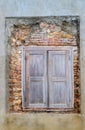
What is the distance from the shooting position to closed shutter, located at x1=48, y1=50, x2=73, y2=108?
19.3ft

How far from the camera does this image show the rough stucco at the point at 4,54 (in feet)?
19.1

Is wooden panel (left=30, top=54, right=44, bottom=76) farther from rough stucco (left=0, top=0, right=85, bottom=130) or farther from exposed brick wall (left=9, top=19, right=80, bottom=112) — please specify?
rough stucco (left=0, top=0, right=85, bottom=130)

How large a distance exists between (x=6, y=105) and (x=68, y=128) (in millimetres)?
1332

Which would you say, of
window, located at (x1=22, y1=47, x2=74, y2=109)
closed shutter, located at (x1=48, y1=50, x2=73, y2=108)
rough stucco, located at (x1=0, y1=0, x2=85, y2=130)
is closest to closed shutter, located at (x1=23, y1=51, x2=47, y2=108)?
window, located at (x1=22, y1=47, x2=74, y2=109)

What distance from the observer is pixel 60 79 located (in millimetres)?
5906

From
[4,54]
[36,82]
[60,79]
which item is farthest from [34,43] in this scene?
[60,79]

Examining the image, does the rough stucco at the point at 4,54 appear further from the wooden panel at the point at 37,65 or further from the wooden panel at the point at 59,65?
the wooden panel at the point at 37,65

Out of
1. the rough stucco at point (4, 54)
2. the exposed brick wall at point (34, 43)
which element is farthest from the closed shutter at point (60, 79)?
the rough stucco at point (4, 54)

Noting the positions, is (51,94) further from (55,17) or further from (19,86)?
(55,17)

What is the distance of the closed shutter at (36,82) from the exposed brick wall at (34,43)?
163 mm

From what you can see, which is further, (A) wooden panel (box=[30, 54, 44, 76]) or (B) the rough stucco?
(A) wooden panel (box=[30, 54, 44, 76])

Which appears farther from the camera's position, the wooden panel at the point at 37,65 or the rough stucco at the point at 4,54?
the wooden panel at the point at 37,65

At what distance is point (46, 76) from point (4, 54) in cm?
96

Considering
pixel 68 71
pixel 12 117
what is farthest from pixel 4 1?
pixel 12 117
